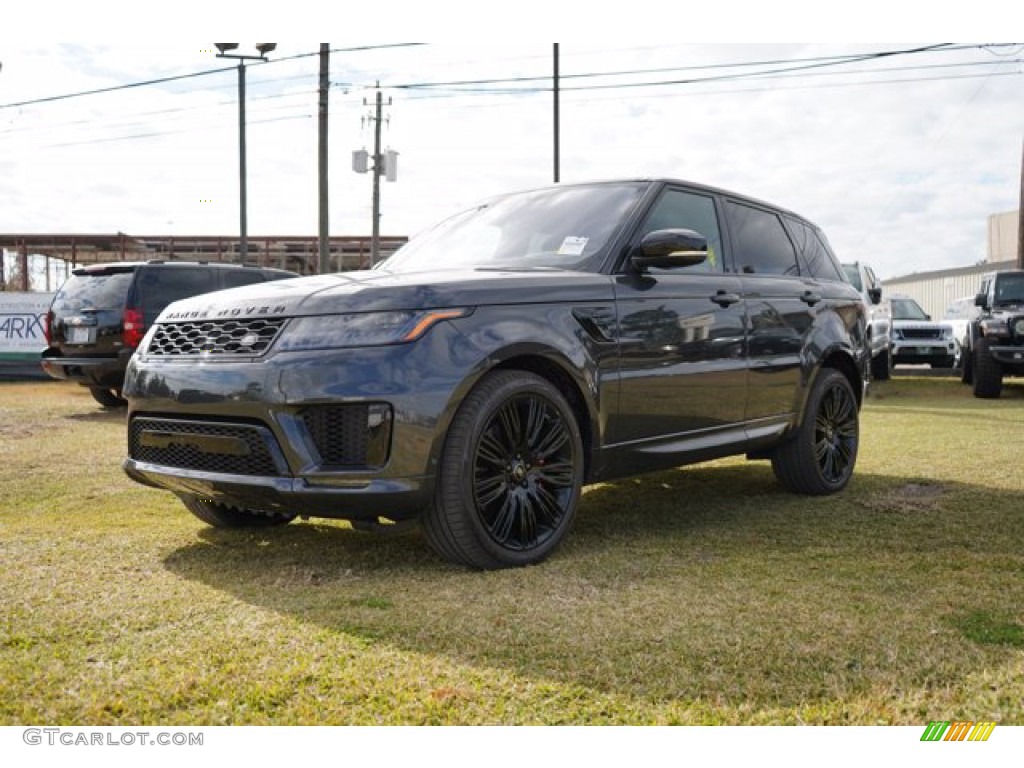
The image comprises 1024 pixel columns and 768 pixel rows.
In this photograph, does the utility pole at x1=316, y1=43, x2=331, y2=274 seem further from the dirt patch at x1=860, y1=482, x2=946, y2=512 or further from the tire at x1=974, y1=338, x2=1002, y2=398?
the dirt patch at x1=860, y1=482, x2=946, y2=512

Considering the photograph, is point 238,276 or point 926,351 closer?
point 238,276

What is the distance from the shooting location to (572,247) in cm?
478

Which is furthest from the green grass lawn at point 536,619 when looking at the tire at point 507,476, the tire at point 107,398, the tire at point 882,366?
the tire at point 882,366

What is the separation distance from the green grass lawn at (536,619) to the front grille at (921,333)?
1483 cm

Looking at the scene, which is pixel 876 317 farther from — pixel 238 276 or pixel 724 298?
pixel 724 298

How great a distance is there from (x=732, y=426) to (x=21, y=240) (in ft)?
124

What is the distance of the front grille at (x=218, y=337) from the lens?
391cm


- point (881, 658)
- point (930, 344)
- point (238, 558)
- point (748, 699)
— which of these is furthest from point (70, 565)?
point (930, 344)

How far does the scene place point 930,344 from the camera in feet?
64.3

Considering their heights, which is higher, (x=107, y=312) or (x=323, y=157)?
(x=323, y=157)

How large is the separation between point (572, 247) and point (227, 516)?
2100mm

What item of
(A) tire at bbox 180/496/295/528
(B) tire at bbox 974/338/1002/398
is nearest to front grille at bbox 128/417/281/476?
(A) tire at bbox 180/496/295/528

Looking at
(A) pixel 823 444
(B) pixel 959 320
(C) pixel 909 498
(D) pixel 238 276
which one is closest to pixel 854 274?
(B) pixel 959 320

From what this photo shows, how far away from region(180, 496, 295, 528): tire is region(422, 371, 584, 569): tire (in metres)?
1.23
